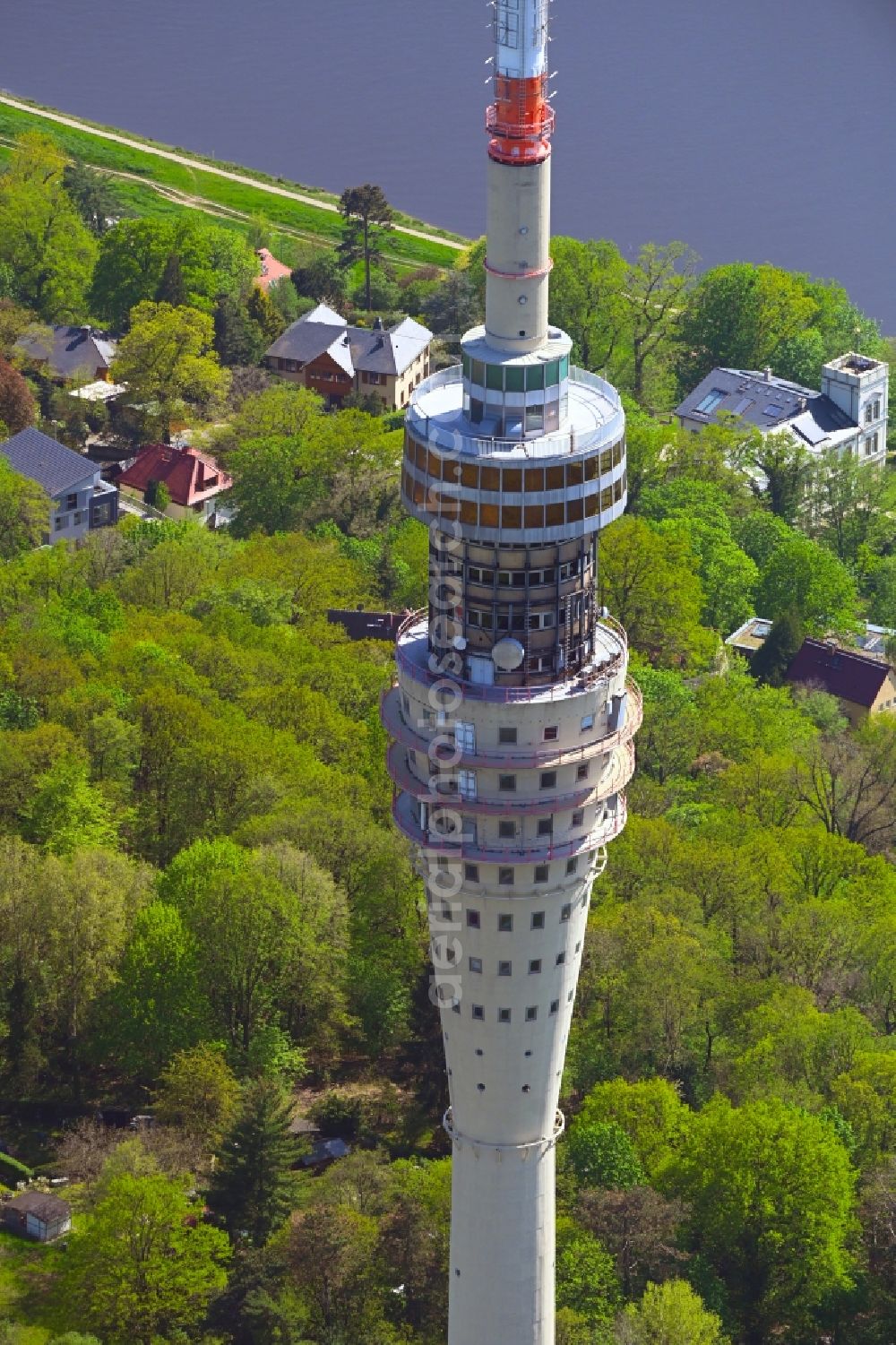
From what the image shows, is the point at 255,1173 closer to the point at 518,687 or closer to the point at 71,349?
the point at 518,687

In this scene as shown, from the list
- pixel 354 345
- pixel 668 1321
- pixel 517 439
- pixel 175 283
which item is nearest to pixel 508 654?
pixel 517 439

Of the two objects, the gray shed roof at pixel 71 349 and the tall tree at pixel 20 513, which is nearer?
the tall tree at pixel 20 513

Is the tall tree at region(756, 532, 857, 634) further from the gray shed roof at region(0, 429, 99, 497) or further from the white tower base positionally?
the white tower base

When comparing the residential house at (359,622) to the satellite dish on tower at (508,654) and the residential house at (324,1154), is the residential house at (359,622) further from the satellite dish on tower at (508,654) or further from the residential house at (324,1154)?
the satellite dish on tower at (508,654)

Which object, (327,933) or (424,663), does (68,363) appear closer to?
(327,933)

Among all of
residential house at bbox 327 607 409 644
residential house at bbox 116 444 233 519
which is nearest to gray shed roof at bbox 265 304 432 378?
residential house at bbox 116 444 233 519

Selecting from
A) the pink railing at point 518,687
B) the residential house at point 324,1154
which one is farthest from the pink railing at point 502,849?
the residential house at point 324,1154
